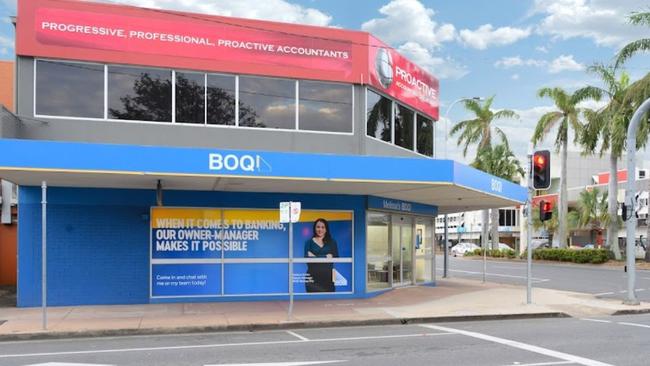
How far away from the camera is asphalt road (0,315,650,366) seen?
879 centimetres

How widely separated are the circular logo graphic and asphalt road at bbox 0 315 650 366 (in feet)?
26.7

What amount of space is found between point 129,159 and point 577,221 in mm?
53961

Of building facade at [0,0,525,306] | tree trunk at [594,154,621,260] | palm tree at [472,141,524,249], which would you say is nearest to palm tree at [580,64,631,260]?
tree trunk at [594,154,621,260]

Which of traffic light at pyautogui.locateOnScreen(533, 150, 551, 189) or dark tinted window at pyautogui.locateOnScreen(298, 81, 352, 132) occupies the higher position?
dark tinted window at pyautogui.locateOnScreen(298, 81, 352, 132)

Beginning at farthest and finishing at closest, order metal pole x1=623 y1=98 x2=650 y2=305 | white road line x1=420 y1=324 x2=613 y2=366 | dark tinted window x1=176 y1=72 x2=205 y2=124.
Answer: dark tinted window x1=176 y1=72 x2=205 y2=124 → metal pole x1=623 y1=98 x2=650 y2=305 → white road line x1=420 y1=324 x2=613 y2=366

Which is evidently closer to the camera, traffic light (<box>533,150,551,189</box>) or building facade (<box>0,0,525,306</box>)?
building facade (<box>0,0,525,306</box>)

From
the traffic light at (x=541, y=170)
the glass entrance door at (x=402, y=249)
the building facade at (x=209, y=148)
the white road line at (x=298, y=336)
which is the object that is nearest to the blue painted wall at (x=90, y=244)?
the building facade at (x=209, y=148)

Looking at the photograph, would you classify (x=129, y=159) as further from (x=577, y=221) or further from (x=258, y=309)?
(x=577, y=221)

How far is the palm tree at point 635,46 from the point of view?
31.2 meters

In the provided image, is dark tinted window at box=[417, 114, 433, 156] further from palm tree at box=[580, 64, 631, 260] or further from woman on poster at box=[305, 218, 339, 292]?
palm tree at box=[580, 64, 631, 260]

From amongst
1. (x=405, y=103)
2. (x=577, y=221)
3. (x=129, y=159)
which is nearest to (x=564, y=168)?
(x=577, y=221)

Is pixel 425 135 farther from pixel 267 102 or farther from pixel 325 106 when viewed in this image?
pixel 267 102

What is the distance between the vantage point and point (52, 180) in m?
13.9

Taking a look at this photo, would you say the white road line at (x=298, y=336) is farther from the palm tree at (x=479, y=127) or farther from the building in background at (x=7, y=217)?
the palm tree at (x=479, y=127)
